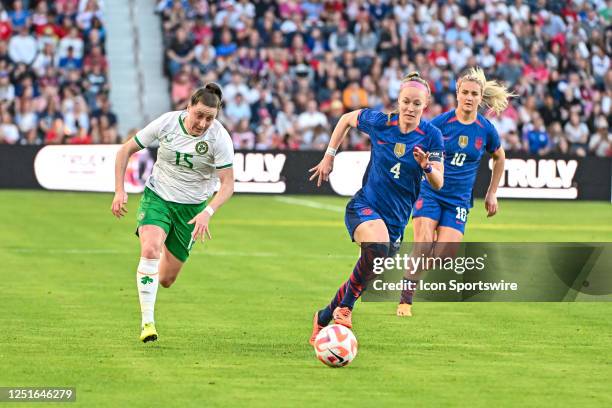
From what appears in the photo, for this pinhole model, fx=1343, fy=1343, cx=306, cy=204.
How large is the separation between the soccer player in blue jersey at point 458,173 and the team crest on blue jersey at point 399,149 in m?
1.89

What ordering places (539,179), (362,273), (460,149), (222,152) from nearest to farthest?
(362,273) → (222,152) → (460,149) → (539,179)

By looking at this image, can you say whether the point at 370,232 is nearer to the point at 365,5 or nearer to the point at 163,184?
the point at 163,184

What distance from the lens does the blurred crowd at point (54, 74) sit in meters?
28.1

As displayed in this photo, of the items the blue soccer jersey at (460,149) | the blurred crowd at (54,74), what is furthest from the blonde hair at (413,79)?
the blurred crowd at (54,74)

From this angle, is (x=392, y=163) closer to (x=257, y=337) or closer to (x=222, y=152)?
(x=222, y=152)

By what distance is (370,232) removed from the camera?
10.7 metres

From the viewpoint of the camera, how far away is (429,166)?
33.6ft

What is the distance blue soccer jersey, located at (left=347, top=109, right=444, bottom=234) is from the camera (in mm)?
10891

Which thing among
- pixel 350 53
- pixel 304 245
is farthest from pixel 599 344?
pixel 350 53

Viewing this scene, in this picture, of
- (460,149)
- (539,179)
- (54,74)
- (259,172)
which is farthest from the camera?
(54,74)

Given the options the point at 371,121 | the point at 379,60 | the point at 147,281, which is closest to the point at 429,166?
the point at 371,121

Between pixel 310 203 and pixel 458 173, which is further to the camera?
pixel 310 203

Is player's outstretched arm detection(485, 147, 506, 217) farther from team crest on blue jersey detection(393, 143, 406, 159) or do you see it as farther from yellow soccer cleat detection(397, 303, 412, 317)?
team crest on blue jersey detection(393, 143, 406, 159)

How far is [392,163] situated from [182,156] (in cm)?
170
